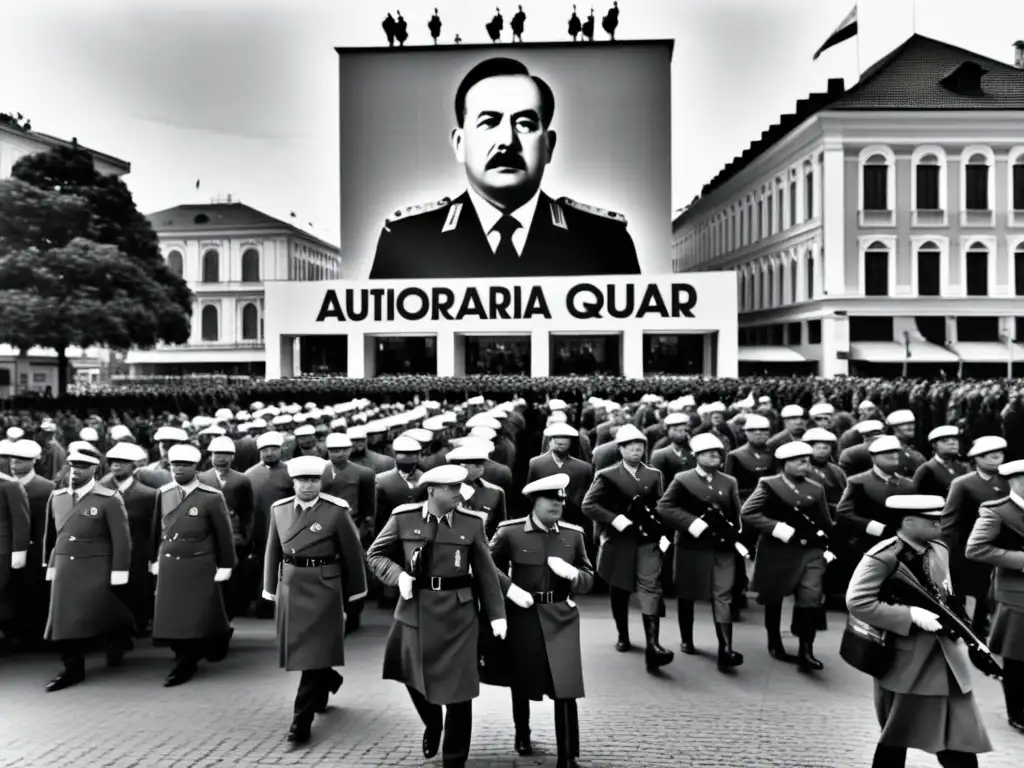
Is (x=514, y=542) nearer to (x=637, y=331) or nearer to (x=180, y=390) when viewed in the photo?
(x=180, y=390)

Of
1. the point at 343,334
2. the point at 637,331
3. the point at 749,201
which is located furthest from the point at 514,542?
the point at 749,201

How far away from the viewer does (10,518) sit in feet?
29.3

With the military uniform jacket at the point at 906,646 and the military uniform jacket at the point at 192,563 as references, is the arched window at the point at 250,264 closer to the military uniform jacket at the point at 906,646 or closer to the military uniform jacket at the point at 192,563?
the military uniform jacket at the point at 192,563

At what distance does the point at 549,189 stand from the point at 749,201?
41.3 ft

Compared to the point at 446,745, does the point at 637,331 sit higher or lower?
higher

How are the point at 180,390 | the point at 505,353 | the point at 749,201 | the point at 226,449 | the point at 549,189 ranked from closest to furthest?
1. the point at 226,449
2. the point at 180,390
3. the point at 505,353
4. the point at 549,189
5. the point at 749,201

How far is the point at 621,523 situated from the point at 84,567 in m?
4.37

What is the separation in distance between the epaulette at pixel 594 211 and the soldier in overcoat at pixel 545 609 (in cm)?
4493

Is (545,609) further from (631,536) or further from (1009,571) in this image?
(1009,571)

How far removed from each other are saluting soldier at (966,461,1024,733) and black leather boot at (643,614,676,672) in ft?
8.46

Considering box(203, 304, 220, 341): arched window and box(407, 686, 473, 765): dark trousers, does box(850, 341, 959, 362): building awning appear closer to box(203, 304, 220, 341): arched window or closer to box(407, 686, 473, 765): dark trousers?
box(407, 686, 473, 765): dark trousers

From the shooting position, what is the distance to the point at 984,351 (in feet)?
143

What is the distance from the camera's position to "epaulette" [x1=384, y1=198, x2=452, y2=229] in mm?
51156

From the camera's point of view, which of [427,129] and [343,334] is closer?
[343,334]
